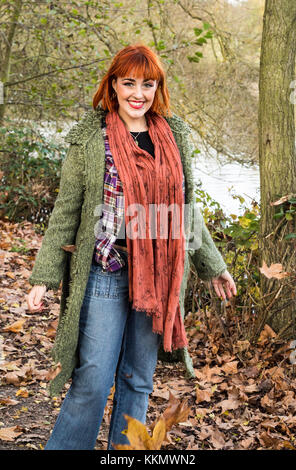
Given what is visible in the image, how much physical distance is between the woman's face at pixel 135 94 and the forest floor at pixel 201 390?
1722 mm

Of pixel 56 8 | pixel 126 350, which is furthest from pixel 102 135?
pixel 56 8

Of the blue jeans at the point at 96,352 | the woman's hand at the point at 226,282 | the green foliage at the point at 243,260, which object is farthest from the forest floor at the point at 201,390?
the woman's hand at the point at 226,282

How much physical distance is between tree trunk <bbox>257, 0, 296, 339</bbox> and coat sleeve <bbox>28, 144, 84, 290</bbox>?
1954mm

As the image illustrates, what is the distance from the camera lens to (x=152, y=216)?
224cm

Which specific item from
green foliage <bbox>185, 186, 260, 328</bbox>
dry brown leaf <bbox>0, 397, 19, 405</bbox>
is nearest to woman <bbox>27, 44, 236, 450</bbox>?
dry brown leaf <bbox>0, 397, 19, 405</bbox>

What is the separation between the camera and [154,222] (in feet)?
7.40

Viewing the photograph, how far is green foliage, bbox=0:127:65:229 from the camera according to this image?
8148 millimetres

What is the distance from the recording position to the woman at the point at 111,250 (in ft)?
7.23

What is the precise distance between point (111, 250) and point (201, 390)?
1.74 meters

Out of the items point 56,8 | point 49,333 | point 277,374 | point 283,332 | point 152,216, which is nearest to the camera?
point 152,216

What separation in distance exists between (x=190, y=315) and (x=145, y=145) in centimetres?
242

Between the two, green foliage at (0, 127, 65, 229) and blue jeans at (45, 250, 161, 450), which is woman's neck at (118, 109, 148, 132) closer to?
blue jeans at (45, 250, 161, 450)

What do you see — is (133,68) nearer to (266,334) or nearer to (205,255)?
(205,255)
